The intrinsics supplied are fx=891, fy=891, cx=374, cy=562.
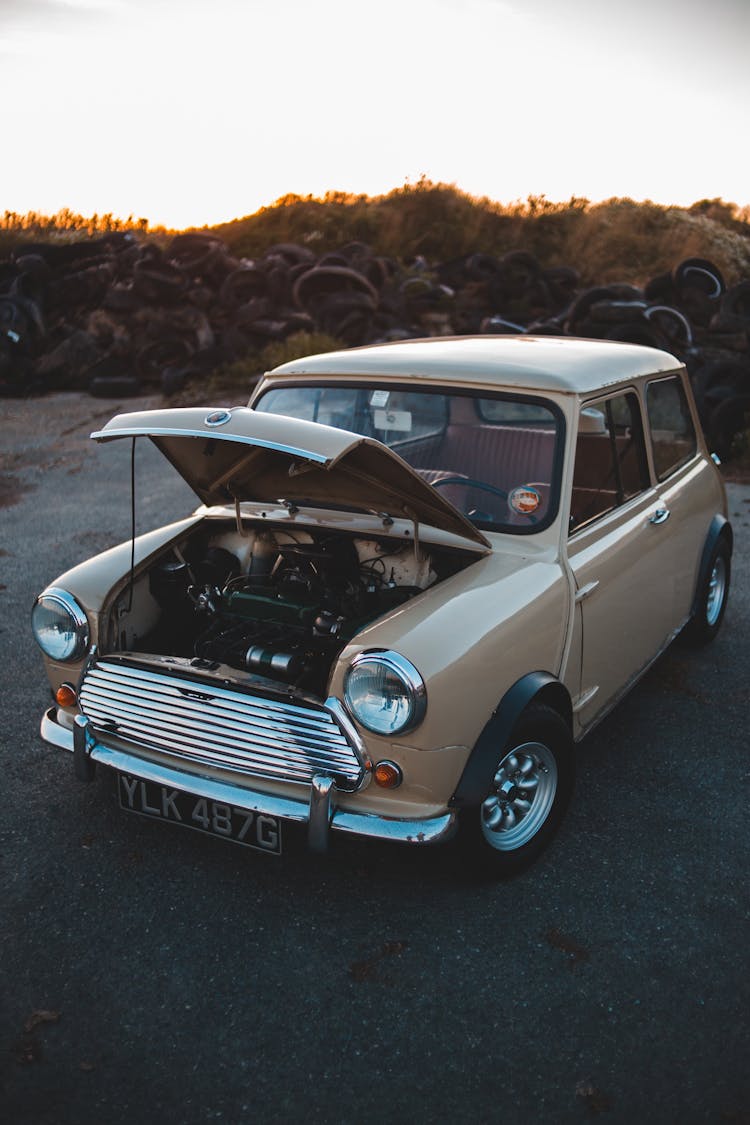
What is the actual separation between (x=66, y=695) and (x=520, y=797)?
163 cm

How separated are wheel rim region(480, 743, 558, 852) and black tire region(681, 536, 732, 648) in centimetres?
200

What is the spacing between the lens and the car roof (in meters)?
3.48

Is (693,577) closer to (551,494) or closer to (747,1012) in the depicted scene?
(551,494)

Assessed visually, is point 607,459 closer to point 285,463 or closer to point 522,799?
point 285,463

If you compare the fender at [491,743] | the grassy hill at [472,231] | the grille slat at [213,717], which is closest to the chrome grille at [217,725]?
the grille slat at [213,717]

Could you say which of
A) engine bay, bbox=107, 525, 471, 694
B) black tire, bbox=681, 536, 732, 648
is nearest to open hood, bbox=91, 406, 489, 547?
engine bay, bbox=107, 525, 471, 694

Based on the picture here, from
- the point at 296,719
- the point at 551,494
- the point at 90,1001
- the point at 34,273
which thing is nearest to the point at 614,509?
the point at 551,494

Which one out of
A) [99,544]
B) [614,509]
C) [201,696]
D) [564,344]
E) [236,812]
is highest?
[564,344]

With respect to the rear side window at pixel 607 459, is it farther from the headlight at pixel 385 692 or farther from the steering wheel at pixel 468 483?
the headlight at pixel 385 692

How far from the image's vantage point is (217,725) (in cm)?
274

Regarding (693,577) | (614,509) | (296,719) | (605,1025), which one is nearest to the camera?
(605,1025)

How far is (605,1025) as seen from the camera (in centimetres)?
240

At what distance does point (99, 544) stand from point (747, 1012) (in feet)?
17.8

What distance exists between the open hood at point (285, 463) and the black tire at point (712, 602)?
6.60 ft
